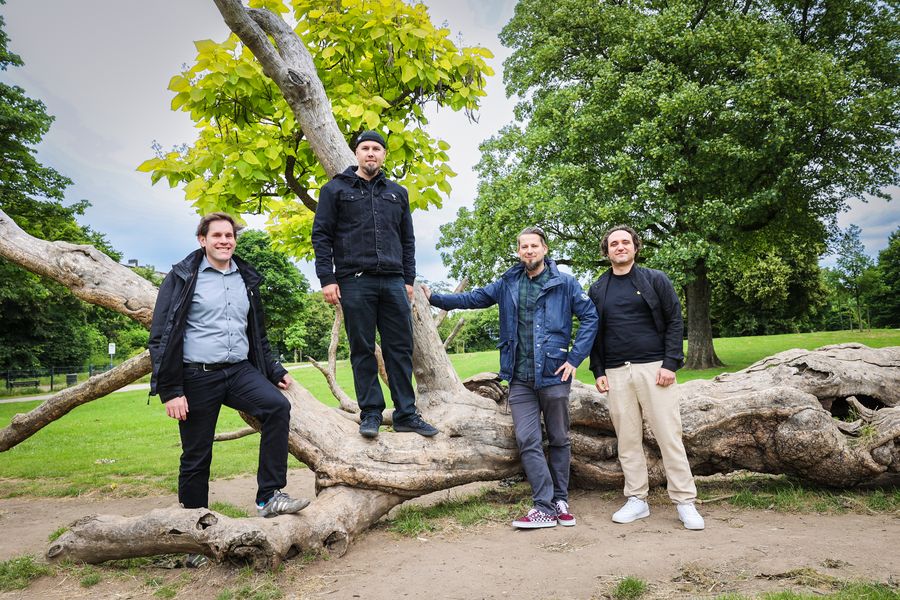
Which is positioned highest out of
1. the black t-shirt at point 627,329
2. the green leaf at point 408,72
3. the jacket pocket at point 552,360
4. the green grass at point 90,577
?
the green leaf at point 408,72

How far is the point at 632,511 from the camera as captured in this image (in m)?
4.98

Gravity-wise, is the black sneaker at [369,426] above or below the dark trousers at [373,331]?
below

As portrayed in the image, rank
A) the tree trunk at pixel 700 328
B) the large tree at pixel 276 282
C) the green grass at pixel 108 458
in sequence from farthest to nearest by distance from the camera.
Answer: the large tree at pixel 276 282, the tree trunk at pixel 700 328, the green grass at pixel 108 458

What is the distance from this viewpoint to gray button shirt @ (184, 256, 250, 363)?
4.19 metres

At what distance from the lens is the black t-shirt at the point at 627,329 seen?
200 inches

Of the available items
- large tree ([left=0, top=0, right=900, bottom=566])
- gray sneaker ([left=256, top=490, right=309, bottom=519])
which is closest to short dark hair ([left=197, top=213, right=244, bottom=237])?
large tree ([left=0, top=0, right=900, bottom=566])

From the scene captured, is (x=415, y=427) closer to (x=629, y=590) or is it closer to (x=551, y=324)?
(x=551, y=324)

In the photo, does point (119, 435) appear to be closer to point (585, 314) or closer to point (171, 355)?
point (171, 355)

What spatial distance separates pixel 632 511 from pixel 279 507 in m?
2.97

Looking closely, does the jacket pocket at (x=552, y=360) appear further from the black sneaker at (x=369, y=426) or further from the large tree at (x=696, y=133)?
the large tree at (x=696, y=133)

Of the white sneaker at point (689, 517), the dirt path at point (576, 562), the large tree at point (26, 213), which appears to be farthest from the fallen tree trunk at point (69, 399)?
the large tree at point (26, 213)

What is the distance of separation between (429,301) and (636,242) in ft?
6.83

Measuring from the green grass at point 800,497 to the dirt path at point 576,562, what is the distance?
0.20 meters

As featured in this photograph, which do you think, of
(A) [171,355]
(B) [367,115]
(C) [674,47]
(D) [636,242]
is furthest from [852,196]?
(A) [171,355]
